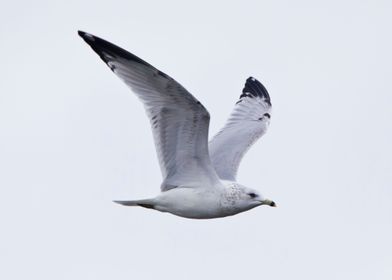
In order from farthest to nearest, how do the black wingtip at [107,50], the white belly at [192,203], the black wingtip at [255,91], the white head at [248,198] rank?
the black wingtip at [255,91] < the white head at [248,198] < the white belly at [192,203] < the black wingtip at [107,50]

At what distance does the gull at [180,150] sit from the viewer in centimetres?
1084

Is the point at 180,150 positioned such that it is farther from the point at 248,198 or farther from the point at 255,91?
the point at 255,91

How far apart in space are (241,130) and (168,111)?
9.68ft

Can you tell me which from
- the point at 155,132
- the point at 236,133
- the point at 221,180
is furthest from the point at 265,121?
the point at 155,132

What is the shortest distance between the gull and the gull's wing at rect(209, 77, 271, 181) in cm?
2

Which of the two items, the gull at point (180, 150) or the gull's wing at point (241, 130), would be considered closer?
the gull at point (180, 150)

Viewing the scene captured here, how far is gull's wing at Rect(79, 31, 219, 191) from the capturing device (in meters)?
10.8

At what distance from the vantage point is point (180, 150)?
445 inches

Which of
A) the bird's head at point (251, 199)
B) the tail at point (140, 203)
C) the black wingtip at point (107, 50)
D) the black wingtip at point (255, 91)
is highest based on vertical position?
the black wingtip at point (255, 91)

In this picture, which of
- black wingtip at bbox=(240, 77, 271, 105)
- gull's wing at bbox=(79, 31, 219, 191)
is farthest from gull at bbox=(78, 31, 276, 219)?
black wingtip at bbox=(240, 77, 271, 105)

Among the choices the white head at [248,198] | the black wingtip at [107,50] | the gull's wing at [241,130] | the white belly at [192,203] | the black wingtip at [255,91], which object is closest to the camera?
the black wingtip at [107,50]

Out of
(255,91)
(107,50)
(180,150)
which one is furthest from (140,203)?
(255,91)

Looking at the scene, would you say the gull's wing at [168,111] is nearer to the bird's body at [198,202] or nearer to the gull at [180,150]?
the gull at [180,150]

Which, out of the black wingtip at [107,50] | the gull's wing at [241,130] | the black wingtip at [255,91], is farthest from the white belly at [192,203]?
the black wingtip at [255,91]
